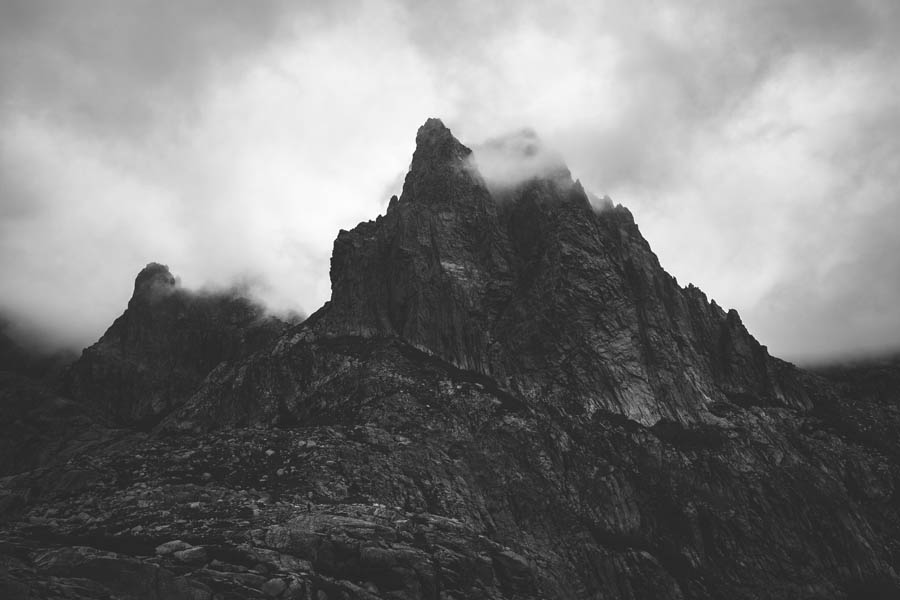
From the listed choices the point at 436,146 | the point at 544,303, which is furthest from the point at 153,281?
the point at 544,303

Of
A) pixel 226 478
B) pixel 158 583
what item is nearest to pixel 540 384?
pixel 226 478

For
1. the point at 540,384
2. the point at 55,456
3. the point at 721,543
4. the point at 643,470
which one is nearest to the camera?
the point at 721,543

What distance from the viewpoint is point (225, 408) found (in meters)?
87.2

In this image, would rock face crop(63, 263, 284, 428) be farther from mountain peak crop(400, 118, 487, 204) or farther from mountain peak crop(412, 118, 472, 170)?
mountain peak crop(412, 118, 472, 170)

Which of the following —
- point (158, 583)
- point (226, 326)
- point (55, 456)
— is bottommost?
point (158, 583)

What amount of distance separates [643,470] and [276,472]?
46713 mm

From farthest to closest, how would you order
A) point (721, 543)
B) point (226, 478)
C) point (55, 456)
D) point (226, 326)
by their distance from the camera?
point (226, 326) → point (55, 456) → point (721, 543) → point (226, 478)

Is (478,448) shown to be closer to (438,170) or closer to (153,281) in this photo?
(438,170)

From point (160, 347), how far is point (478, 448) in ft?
356

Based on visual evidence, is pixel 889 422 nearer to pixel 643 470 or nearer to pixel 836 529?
pixel 836 529

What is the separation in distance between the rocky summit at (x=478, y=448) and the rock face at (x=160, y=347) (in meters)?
3.20

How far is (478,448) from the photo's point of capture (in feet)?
217

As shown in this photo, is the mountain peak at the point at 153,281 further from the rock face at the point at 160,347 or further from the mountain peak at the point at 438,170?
the mountain peak at the point at 438,170

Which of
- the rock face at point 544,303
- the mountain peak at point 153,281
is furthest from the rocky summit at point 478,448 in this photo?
the mountain peak at point 153,281
